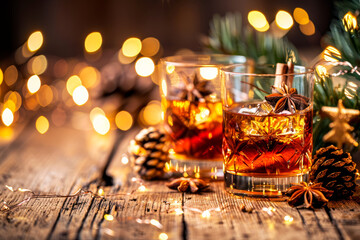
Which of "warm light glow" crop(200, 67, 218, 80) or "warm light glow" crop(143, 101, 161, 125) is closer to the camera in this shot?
"warm light glow" crop(200, 67, 218, 80)

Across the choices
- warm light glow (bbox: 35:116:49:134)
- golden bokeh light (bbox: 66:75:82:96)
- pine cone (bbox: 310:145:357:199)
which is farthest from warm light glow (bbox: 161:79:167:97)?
golden bokeh light (bbox: 66:75:82:96)

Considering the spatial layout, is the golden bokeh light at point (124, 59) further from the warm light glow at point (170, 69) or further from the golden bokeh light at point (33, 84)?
the warm light glow at point (170, 69)

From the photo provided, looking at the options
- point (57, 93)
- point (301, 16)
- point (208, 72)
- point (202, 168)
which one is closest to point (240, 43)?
point (208, 72)

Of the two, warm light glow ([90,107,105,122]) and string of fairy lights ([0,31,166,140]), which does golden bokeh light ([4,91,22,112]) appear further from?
warm light glow ([90,107,105,122])

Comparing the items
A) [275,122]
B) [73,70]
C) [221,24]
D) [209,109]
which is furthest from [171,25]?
[275,122]

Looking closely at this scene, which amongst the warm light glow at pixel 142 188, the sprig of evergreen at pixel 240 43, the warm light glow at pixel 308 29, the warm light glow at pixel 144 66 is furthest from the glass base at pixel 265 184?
the warm light glow at pixel 308 29

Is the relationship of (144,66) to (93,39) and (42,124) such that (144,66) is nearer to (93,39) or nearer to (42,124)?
(42,124)
